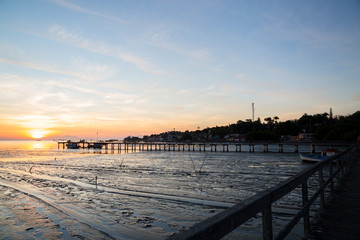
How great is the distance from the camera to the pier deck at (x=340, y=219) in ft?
15.2

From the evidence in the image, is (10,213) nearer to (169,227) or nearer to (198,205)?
(169,227)

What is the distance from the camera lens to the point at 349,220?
5422mm

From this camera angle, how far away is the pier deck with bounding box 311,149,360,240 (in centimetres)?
464

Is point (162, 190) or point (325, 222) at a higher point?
point (325, 222)

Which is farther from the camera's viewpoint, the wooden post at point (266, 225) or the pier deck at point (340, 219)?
the pier deck at point (340, 219)

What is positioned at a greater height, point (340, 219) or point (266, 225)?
point (266, 225)

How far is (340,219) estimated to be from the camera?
18.2ft

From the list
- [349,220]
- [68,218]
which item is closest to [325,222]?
[349,220]

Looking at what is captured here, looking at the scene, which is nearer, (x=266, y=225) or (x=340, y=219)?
(x=266, y=225)

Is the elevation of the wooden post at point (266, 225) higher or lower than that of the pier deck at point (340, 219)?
higher

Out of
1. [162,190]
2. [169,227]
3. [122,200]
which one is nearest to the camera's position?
[169,227]

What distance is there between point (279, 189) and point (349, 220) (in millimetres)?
3528

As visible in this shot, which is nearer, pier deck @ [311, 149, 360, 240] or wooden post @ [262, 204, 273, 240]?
wooden post @ [262, 204, 273, 240]

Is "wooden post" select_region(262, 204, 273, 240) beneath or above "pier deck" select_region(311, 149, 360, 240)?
above
